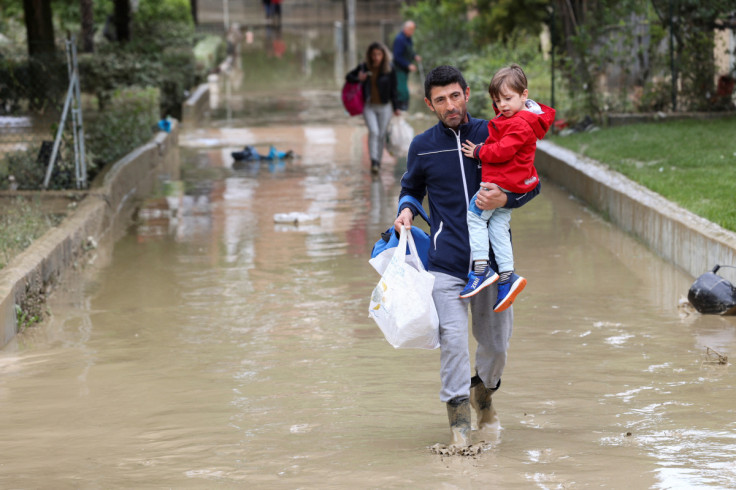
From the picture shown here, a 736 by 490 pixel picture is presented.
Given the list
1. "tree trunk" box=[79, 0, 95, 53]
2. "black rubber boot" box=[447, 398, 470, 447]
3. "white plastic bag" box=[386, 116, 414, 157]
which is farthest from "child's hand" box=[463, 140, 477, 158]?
"tree trunk" box=[79, 0, 95, 53]

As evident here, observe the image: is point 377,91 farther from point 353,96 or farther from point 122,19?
point 122,19

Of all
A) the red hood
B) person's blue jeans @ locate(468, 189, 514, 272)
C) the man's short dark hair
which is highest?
the man's short dark hair

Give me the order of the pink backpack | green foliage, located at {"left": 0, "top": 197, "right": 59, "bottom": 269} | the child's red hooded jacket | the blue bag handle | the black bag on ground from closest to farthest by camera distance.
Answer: the child's red hooded jacket, the blue bag handle, the black bag on ground, green foliage, located at {"left": 0, "top": 197, "right": 59, "bottom": 269}, the pink backpack

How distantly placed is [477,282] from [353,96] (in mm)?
11315

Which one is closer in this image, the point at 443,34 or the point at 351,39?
the point at 443,34

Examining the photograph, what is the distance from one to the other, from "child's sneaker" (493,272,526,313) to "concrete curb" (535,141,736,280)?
3670mm

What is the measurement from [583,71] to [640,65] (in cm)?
130

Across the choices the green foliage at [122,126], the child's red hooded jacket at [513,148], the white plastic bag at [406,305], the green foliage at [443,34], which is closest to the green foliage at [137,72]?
the green foliage at [122,126]

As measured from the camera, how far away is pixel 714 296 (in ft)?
26.2

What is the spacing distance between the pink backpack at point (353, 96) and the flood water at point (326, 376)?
420 centimetres

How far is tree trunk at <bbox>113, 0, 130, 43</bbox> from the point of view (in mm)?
31172

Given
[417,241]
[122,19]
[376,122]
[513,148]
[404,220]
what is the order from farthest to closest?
[122,19] < [376,122] < [417,241] < [404,220] < [513,148]

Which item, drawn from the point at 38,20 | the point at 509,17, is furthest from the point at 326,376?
the point at 509,17

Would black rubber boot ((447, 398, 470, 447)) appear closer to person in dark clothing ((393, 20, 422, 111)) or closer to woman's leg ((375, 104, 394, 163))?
woman's leg ((375, 104, 394, 163))
